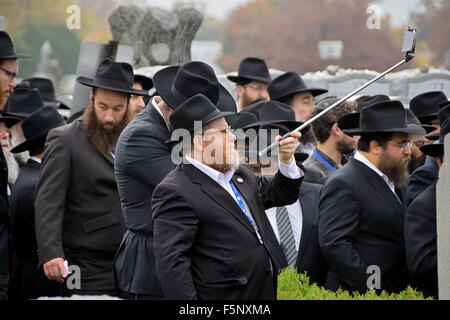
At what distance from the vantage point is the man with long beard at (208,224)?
166 inches

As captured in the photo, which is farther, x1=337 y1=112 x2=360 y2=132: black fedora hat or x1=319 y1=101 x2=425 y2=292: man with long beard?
x1=337 y1=112 x2=360 y2=132: black fedora hat

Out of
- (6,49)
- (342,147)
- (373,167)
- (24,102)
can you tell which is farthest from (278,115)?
(24,102)

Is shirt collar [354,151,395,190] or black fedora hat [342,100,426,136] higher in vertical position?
black fedora hat [342,100,426,136]

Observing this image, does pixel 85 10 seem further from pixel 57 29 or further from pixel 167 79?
pixel 167 79

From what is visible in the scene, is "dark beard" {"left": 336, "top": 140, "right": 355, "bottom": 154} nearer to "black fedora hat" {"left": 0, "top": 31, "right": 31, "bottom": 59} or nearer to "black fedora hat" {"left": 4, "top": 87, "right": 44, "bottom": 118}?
"black fedora hat" {"left": 0, "top": 31, "right": 31, "bottom": 59}

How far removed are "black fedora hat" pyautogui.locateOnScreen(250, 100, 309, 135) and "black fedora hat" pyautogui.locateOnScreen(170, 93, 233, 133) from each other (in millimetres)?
2384

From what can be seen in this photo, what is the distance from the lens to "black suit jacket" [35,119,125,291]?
597 centimetres

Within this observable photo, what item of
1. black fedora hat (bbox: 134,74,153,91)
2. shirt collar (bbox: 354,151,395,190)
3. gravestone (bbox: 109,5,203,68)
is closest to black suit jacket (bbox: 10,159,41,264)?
black fedora hat (bbox: 134,74,153,91)

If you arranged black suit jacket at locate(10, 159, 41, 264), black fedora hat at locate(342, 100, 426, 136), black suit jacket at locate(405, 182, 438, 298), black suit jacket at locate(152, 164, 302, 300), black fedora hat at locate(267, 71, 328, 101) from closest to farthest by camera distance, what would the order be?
black suit jacket at locate(152, 164, 302, 300) < black suit jacket at locate(405, 182, 438, 298) < black fedora hat at locate(342, 100, 426, 136) < black suit jacket at locate(10, 159, 41, 264) < black fedora hat at locate(267, 71, 328, 101)

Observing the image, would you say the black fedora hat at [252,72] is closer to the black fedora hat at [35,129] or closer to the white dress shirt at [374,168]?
the black fedora hat at [35,129]

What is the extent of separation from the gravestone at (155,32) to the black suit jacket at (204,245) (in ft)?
30.2

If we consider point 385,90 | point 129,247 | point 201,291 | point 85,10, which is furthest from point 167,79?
point 85,10

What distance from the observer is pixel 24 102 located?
8.81 meters
